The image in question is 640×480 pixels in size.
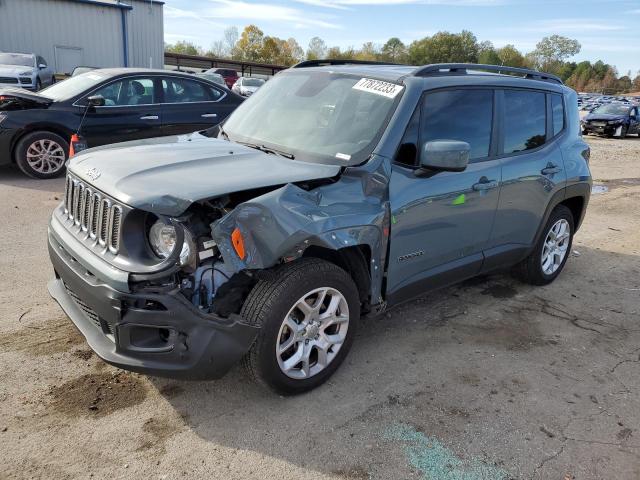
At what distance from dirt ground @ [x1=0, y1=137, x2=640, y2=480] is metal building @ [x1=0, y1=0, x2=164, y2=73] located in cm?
2474

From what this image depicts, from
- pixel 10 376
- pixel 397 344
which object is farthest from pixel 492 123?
pixel 10 376

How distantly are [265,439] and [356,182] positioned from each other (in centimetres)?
153

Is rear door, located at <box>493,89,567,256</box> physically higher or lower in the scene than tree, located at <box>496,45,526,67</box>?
lower

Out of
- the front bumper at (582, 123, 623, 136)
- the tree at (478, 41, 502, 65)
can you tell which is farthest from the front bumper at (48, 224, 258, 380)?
the tree at (478, 41, 502, 65)

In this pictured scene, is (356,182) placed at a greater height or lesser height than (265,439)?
greater

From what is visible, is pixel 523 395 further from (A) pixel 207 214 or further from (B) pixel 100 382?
(B) pixel 100 382

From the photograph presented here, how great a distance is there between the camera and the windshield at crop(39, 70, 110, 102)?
805cm

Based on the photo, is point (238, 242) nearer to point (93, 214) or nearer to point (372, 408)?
point (93, 214)

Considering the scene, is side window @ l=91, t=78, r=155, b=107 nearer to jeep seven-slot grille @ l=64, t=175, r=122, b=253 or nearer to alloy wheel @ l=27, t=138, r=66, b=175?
alloy wheel @ l=27, t=138, r=66, b=175

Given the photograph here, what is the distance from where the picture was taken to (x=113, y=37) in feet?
88.1

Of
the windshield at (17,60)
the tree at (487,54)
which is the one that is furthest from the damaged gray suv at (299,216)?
the tree at (487,54)

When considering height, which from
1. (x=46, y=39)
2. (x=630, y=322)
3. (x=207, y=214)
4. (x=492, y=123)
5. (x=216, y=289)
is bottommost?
(x=630, y=322)

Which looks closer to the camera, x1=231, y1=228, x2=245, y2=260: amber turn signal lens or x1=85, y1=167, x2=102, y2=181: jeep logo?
x1=231, y1=228, x2=245, y2=260: amber turn signal lens

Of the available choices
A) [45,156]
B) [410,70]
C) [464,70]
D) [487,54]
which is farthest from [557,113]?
[487,54]
